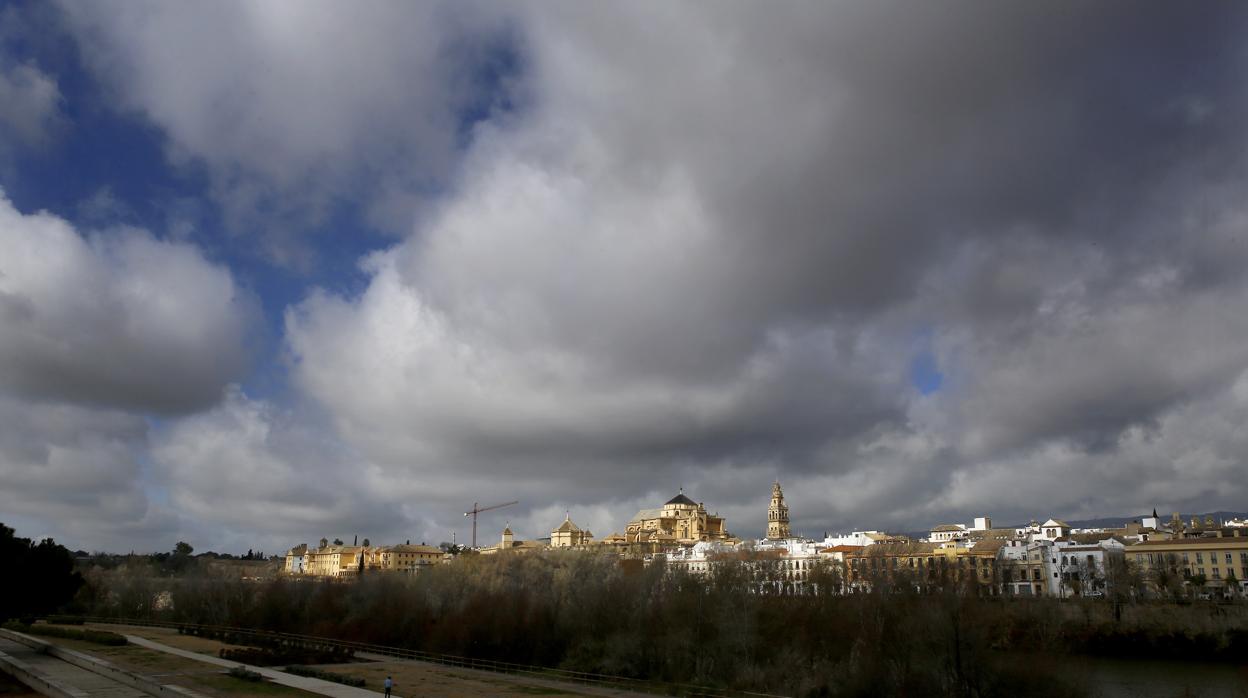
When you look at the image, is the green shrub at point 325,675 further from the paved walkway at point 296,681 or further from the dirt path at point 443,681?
the dirt path at point 443,681

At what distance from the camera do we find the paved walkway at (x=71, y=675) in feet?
123

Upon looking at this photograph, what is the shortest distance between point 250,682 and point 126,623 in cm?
4948

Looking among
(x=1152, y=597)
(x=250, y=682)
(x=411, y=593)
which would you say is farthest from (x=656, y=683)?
(x=1152, y=597)

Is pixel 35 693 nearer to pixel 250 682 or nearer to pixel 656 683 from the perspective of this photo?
pixel 250 682

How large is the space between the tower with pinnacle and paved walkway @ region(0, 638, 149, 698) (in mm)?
141610

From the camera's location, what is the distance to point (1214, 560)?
308 ft

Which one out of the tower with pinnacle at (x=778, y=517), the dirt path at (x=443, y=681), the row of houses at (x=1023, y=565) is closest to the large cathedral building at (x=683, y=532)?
the tower with pinnacle at (x=778, y=517)

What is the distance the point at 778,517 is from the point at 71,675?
151518 millimetres

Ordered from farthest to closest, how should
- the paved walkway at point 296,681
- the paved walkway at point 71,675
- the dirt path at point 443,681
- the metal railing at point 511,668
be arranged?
the metal railing at point 511,668
the dirt path at point 443,681
the paved walkway at point 296,681
the paved walkway at point 71,675

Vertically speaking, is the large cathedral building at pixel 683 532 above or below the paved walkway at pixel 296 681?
above

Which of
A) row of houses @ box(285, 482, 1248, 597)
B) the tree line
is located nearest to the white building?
row of houses @ box(285, 482, 1248, 597)

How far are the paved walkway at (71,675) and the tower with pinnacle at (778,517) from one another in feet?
465

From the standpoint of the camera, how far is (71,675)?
141ft

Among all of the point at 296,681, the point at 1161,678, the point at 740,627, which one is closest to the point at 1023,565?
the point at 1161,678
